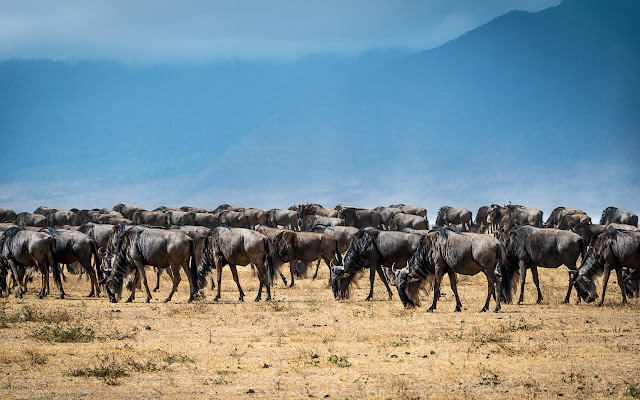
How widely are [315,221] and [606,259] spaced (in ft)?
89.5

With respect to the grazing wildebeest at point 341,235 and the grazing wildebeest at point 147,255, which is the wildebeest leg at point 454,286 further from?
the grazing wildebeest at point 341,235

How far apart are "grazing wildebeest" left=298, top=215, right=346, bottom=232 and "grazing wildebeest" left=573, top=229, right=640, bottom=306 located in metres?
21.8

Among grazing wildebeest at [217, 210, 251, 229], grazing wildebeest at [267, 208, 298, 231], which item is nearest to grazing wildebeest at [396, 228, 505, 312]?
grazing wildebeest at [217, 210, 251, 229]

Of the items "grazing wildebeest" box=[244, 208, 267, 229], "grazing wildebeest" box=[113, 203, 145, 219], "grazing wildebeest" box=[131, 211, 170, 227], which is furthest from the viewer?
"grazing wildebeest" box=[113, 203, 145, 219]

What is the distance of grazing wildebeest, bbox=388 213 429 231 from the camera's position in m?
50.3

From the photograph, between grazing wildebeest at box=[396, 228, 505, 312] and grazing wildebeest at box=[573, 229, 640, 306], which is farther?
grazing wildebeest at box=[573, 229, 640, 306]

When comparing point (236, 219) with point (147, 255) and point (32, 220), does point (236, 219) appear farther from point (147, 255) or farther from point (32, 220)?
point (147, 255)

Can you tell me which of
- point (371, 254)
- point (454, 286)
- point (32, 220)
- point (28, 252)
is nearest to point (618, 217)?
point (371, 254)

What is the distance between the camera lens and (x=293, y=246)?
2966 cm

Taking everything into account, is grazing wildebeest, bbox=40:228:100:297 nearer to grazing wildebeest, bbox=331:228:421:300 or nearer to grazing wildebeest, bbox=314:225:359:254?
grazing wildebeest, bbox=331:228:421:300

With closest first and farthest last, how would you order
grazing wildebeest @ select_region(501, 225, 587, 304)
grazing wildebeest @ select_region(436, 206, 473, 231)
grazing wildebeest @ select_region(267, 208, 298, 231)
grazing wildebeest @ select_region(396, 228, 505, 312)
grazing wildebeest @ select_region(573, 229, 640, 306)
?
grazing wildebeest @ select_region(396, 228, 505, 312)
grazing wildebeest @ select_region(573, 229, 640, 306)
grazing wildebeest @ select_region(501, 225, 587, 304)
grazing wildebeest @ select_region(267, 208, 298, 231)
grazing wildebeest @ select_region(436, 206, 473, 231)

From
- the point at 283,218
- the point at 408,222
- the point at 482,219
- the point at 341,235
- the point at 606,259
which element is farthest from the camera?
the point at 482,219

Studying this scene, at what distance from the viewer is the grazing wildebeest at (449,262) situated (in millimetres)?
20406

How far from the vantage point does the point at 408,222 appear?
50844mm
